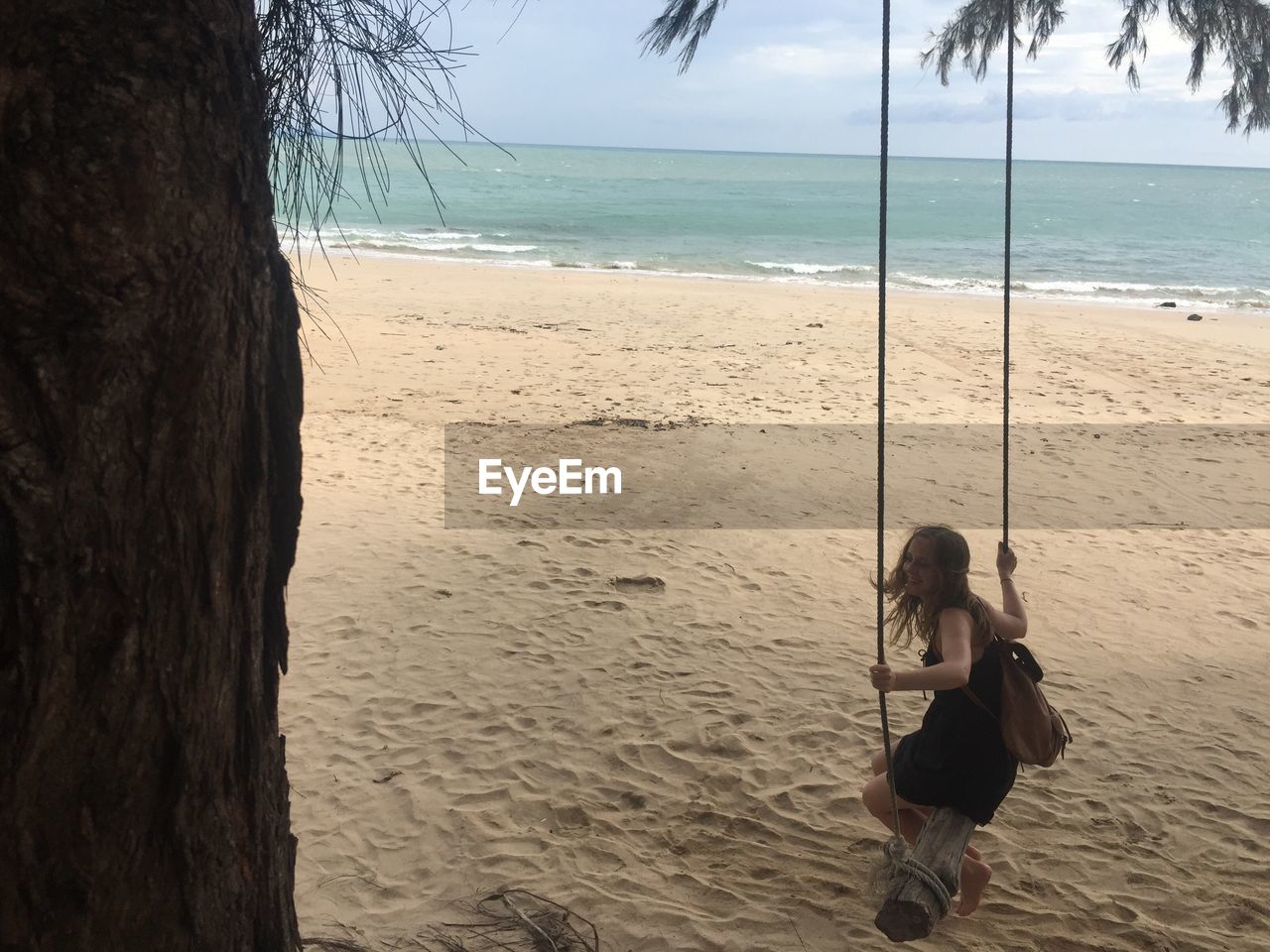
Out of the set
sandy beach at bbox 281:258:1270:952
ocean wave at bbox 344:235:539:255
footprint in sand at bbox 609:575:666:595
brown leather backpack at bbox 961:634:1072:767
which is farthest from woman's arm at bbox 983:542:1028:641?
ocean wave at bbox 344:235:539:255

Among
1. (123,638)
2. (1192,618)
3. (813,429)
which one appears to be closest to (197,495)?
(123,638)

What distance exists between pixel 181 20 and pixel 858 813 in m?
3.23

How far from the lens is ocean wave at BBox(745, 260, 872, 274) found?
87.3 ft

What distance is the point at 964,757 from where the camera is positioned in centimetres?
279

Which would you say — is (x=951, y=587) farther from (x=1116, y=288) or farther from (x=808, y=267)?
(x=808, y=267)

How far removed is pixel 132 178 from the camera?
148 centimetres

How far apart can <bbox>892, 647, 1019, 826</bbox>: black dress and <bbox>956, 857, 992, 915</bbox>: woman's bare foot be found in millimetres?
230

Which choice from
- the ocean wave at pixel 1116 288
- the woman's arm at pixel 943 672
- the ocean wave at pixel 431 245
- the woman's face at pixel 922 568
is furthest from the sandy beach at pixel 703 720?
the ocean wave at pixel 431 245

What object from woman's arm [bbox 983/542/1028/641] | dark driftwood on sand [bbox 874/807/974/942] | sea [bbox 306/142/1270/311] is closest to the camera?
dark driftwood on sand [bbox 874/807/974/942]

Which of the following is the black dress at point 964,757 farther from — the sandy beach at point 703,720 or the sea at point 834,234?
the sea at point 834,234

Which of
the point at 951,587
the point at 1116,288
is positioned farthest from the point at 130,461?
the point at 1116,288

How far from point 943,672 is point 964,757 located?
0.29 meters

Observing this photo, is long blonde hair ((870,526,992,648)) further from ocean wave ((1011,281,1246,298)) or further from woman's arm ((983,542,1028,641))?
ocean wave ((1011,281,1246,298))

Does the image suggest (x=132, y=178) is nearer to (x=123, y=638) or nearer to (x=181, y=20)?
(x=181, y=20)
